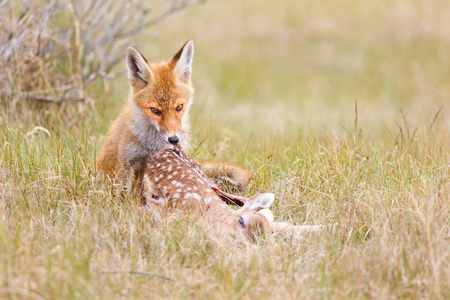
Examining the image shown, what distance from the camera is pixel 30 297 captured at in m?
2.91

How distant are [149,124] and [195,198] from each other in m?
1.18

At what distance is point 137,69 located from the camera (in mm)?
5379

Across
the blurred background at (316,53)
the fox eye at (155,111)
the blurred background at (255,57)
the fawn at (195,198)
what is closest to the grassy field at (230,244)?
the fawn at (195,198)

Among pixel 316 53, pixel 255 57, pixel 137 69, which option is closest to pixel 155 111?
pixel 137 69

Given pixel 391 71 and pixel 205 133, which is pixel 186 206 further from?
pixel 391 71

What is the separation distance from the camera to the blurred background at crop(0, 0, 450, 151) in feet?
24.0

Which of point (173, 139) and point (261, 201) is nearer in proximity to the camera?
point (261, 201)

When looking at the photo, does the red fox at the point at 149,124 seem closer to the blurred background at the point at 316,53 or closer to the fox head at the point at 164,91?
the fox head at the point at 164,91

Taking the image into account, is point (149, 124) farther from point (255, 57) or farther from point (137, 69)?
point (255, 57)

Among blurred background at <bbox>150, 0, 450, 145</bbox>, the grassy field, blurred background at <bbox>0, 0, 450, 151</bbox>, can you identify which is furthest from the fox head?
blurred background at <bbox>150, 0, 450, 145</bbox>

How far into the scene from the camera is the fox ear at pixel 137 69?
17.1 feet

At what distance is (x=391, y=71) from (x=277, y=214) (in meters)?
12.5

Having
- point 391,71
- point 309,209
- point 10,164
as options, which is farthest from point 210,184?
point 391,71


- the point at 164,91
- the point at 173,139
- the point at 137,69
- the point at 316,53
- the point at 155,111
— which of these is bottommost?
the point at 316,53
